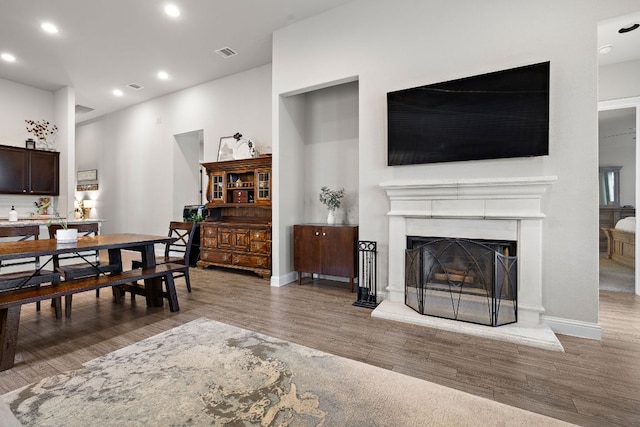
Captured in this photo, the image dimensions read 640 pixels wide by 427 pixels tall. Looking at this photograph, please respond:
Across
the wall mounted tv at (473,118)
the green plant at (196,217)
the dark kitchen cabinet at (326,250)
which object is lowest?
the dark kitchen cabinet at (326,250)

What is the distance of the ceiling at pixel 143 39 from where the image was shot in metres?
3.70

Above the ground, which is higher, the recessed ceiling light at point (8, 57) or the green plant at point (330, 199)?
the recessed ceiling light at point (8, 57)

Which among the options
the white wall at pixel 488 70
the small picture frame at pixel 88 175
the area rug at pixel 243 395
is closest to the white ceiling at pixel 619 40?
the white wall at pixel 488 70

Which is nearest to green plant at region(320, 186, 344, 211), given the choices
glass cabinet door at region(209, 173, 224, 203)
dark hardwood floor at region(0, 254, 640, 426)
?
dark hardwood floor at region(0, 254, 640, 426)

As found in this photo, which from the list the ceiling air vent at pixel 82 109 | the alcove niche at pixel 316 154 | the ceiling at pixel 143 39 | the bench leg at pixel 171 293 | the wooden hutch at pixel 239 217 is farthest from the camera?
the ceiling air vent at pixel 82 109

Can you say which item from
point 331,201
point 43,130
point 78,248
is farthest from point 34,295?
point 43,130

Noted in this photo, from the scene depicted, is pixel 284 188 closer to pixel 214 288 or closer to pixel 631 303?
pixel 214 288

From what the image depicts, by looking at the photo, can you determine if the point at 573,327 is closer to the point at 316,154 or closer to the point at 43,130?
the point at 316,154

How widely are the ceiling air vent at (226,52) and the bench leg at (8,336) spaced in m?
4.13

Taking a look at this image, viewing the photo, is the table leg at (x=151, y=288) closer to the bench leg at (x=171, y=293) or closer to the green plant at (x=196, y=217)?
the bench leg at (x=171, y=293)

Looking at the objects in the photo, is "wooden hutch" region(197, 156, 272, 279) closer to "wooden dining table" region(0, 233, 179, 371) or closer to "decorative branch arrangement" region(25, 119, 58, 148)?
"wooden dining table" region(0, 233, 179, 371)

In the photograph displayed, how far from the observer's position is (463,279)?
9.93 ft

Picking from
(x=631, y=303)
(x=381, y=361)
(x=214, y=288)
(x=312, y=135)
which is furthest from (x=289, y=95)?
(x=631, y=303)

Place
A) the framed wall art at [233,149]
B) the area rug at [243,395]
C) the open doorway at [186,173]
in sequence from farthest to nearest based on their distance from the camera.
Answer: the open doorway at [186,173]
the framed wall art at [233,149]
the area rug at [243,395]
